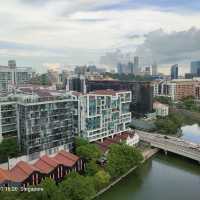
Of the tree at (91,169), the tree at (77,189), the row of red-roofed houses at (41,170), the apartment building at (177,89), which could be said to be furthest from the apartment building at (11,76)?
the tree at (77,189)

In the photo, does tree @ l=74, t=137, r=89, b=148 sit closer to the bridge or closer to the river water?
the river water

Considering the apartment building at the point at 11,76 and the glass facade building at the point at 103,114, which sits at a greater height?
the apartment building at the point at 11,76

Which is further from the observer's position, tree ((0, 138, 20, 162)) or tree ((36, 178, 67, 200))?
tree ((0, 138, 20, 162))

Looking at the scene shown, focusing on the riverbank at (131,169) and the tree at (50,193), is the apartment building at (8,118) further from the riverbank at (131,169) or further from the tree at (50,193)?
the riverbank at (131,169)

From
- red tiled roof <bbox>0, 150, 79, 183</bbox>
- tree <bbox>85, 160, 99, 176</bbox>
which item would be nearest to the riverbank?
tree <bbox>85, 160, 99, 176</bbox>

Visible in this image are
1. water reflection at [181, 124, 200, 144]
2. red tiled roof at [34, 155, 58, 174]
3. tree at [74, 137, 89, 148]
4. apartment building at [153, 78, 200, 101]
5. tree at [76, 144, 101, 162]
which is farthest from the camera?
apartment building at [153, 78, 200, 101]

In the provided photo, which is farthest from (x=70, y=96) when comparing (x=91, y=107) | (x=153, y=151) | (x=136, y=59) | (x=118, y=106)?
(x=136, y=59)

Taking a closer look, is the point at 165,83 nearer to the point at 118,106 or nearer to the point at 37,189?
the point at 118,106

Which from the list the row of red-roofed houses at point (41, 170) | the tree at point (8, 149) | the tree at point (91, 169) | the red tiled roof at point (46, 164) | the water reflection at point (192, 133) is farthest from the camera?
the water reflection at point (192, 133)
